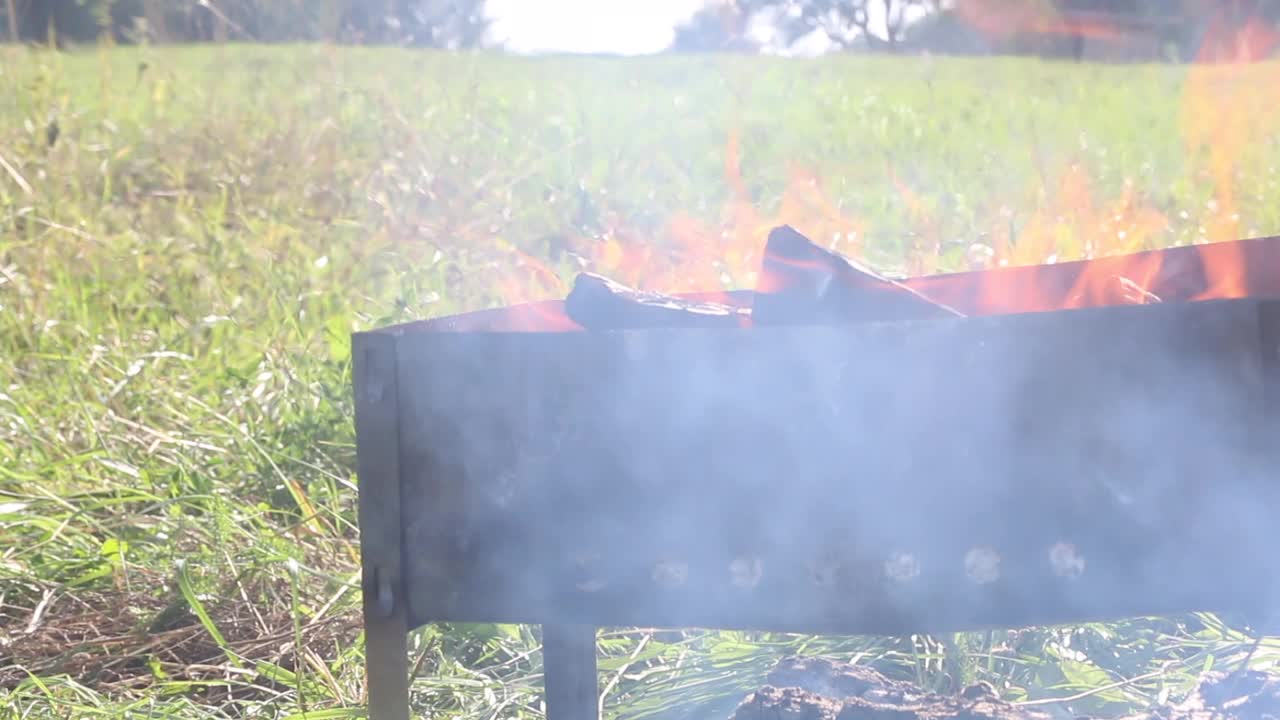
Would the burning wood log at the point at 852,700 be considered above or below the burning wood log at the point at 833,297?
below

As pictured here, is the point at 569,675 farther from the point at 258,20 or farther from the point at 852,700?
the point at 258,20

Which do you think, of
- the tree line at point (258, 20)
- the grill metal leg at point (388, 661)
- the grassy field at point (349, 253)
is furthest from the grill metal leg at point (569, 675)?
the tree line at point (258, 20)

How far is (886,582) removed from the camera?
1.56 meters

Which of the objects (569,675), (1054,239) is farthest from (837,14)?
(569,675)

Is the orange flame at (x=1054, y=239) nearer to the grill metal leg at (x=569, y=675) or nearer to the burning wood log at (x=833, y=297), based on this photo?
the burning wood log at (x=833, y=297)

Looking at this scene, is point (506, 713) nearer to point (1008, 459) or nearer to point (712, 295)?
point (712, 295)

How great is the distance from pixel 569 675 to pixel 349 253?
3.02 metres

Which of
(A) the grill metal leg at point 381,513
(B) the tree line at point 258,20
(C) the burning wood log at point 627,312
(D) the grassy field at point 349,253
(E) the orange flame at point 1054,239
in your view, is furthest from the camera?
(B) the tree line at point 258,20

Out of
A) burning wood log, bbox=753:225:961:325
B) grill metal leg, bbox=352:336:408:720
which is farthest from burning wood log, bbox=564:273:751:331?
grill metal leg, bbox=352:336:408:720

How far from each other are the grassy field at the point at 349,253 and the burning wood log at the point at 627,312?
0.55m

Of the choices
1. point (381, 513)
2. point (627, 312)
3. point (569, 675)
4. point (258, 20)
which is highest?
point (258, 20)

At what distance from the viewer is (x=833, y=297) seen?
1681mm

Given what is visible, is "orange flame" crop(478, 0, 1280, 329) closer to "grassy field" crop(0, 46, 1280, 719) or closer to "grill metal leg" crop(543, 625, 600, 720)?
"grassy field" crop(0, 46, 1280, 719)

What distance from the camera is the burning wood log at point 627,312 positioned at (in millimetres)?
1716
